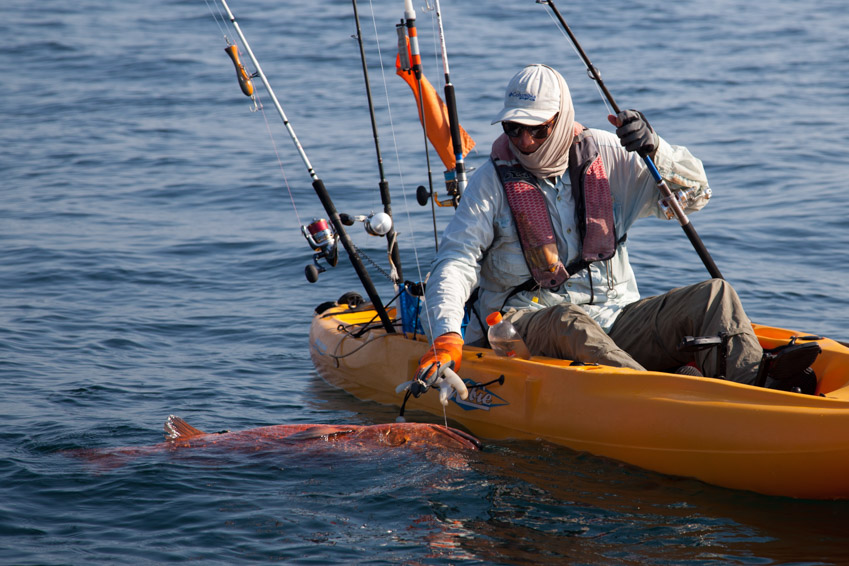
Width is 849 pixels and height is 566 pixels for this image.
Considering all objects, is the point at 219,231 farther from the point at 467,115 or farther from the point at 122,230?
the point at 467,115

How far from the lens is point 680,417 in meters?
4.10

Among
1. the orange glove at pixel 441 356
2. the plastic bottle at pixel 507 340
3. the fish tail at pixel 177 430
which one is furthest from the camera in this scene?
the fish tail at pixel 177 430

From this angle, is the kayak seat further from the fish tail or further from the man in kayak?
the fish tail

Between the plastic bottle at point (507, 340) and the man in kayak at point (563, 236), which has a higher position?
the man in kayak at point (563, 236)

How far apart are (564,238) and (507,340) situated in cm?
55

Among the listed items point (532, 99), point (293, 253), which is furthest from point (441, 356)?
point (293, 253)

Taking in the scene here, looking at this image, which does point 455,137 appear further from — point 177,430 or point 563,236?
point 177,430

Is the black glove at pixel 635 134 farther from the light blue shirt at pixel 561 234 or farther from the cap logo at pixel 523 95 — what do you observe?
the cap logo at pixel 523 95

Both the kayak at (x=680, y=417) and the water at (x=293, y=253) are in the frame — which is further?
the water at (x=293, y=253)

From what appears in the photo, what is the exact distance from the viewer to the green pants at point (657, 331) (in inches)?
166

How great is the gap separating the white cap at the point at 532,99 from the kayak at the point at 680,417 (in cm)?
112

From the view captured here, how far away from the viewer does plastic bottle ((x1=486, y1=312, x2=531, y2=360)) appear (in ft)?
15.3

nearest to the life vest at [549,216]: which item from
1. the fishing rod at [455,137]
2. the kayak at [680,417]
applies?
the kayak at [680,417]

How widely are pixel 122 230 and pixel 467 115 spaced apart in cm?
510
